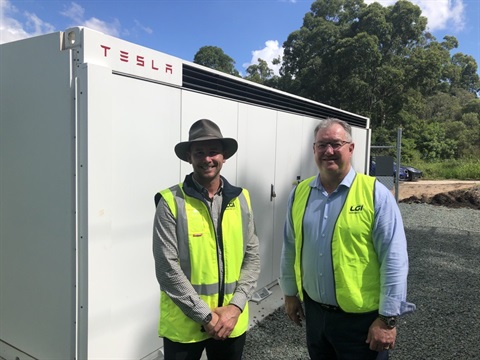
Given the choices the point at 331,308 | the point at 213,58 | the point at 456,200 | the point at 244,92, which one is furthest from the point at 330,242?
the point at 213,58

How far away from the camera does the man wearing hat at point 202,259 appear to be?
1.69 m

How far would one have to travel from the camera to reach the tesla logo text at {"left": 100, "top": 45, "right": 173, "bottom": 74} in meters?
2.46

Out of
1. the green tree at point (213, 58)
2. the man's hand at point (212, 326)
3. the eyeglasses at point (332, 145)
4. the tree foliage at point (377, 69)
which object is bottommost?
the man's hand at point (212, 326)

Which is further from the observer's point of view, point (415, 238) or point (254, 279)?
point (415, 238)

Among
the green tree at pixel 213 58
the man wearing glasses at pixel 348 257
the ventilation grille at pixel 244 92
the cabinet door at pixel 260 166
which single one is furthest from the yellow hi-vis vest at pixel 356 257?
the green tree at pixel 213 58

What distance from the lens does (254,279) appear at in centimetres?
195

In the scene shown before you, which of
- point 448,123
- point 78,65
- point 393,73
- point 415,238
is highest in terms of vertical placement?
point 393,73

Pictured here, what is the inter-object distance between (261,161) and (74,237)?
245cm

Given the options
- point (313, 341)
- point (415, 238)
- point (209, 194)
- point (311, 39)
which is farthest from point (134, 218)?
point (311, 39)

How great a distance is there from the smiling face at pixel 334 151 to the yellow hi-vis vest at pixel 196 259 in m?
0.55

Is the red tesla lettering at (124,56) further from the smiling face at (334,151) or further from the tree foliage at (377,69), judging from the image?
the tree foliage at (377,69)

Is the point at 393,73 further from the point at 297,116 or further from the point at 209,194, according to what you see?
the point at 209,194

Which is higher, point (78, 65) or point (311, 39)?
point (311, 39)

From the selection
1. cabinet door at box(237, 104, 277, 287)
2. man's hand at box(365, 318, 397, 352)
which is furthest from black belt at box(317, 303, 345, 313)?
cabinet door at box(237, 104, 277, 287)
